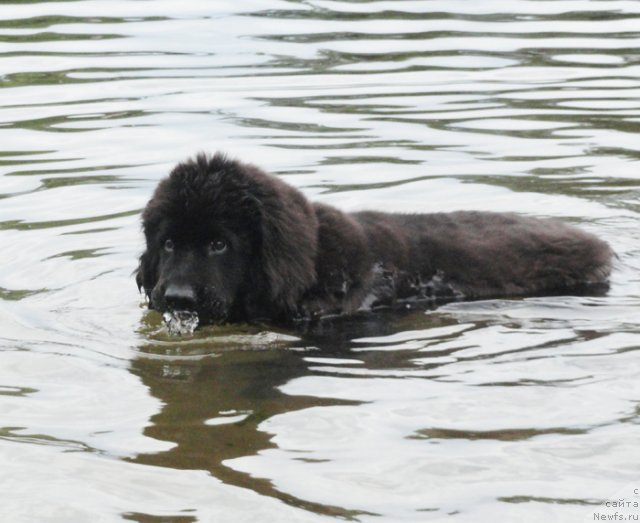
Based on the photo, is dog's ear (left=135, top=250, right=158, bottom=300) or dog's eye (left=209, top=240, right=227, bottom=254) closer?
dog's eye (left=209, top=240, right=227, bottom=254)

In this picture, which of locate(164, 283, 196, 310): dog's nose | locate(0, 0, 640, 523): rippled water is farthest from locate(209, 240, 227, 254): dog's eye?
locate(0, 0, 640, 523): rippled water

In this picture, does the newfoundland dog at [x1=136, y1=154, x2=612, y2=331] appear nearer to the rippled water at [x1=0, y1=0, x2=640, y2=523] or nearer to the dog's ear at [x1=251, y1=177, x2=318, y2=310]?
the dog's ear at [x1=251, y1=177, x2=318, y2=310]

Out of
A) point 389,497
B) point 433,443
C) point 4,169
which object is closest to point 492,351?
point 433,443

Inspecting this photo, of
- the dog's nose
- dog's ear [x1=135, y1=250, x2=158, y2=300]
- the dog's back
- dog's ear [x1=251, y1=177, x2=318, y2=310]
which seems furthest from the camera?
the dog's back

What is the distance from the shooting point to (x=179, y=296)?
8.49 m

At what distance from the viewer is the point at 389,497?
608 centimetres

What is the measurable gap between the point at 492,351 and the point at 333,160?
533 centimetres

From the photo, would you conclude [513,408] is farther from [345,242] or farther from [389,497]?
[345,242]

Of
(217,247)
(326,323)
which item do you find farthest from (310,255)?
(217,247)

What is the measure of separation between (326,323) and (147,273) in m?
1.13

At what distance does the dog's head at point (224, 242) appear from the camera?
8.63 m

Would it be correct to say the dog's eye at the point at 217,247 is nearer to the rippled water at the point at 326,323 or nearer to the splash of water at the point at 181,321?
the splash of water at the point at 181,321

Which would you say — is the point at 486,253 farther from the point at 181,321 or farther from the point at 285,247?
the point at 181,321

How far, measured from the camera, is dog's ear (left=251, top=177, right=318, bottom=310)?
8.75m
